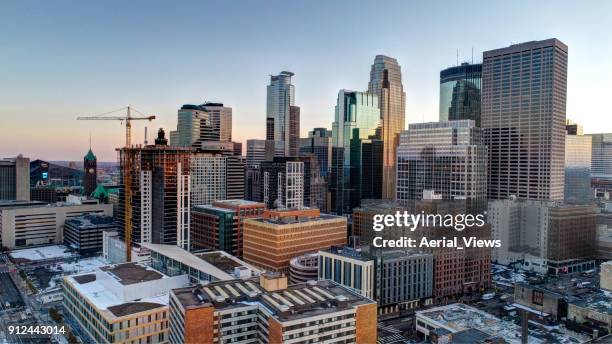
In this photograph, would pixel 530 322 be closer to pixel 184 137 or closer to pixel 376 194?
pixel 376 194

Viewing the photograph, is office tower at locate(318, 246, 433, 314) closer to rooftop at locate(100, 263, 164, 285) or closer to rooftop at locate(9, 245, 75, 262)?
rooftop at locate(100, 263, 164, 285)

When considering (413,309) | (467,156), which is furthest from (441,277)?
(467,156)

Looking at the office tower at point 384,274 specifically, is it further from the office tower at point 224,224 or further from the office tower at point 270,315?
the office tower at point 224,224

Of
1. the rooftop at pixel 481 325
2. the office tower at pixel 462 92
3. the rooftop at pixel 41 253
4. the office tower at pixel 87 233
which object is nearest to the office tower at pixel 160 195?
the office tower at pixel 87 233

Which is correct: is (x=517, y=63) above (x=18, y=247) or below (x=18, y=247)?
above

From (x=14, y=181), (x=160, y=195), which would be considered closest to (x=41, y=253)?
(x=160, y=195)

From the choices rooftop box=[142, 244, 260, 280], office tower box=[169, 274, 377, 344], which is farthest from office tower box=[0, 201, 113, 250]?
office tower box=[169, 274, 377, 344]
